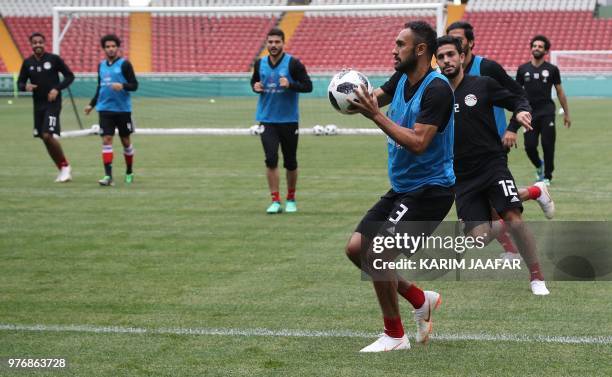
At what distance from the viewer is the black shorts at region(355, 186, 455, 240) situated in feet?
20.3

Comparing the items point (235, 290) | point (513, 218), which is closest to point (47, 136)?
point (235, 290)

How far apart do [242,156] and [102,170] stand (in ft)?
10.6

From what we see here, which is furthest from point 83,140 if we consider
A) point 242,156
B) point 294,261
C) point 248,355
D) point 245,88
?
point 248,355

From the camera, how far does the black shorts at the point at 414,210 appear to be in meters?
6.18

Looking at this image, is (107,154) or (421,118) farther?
(107,154)

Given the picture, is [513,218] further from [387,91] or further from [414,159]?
[414,159]

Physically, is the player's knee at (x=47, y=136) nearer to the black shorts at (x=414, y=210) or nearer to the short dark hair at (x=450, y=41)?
the short dark hair at (x=450, y=41)

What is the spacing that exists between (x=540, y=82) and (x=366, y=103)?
9.85 meters

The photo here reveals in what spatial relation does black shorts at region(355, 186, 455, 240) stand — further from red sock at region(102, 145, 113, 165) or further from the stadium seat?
the stadium seat

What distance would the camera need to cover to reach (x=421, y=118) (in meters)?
5.90

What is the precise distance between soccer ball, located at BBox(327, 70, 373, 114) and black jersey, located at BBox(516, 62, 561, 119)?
30.6 ft

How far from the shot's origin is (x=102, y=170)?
17.7 m

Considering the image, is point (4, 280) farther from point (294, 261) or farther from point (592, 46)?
point (592, 46)

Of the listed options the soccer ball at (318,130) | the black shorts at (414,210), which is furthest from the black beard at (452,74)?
the soccer ball at (318,130)
